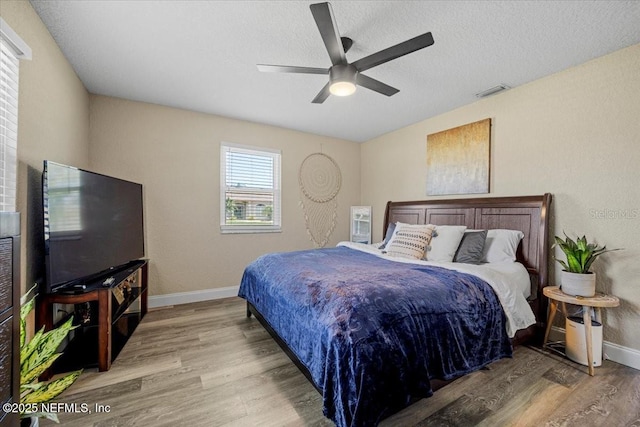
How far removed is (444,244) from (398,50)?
185 centimetres

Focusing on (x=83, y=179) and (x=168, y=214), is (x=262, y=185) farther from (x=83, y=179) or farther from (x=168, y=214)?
(x=83, y=179)

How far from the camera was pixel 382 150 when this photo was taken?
4500mm

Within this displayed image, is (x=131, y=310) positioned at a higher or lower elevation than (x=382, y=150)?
lower

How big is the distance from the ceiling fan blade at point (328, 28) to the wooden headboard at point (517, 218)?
7.27 feet

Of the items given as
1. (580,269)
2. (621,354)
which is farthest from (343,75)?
(621,354)

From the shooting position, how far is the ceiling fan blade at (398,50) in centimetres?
162

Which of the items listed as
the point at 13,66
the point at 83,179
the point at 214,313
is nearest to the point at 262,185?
the point at 214,313

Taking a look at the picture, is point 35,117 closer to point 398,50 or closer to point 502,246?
point 398,50

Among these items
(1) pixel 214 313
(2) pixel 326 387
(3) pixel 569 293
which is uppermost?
(3) pixel 569 293

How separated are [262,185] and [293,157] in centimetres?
68

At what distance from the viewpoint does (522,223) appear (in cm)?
264

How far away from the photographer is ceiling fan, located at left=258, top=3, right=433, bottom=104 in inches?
60.2

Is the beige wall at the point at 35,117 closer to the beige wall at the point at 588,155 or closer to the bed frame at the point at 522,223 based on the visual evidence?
the bed frame at the point at 522,223

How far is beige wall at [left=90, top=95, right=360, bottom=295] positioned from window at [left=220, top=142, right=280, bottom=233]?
9cm
